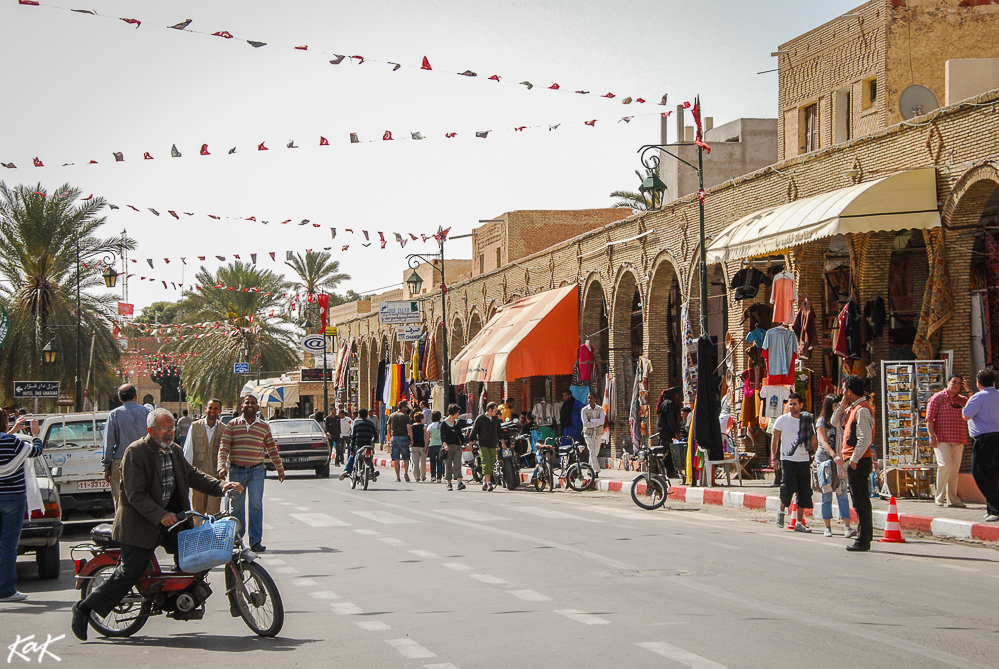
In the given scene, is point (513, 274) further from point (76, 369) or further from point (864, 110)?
point (76, 369)

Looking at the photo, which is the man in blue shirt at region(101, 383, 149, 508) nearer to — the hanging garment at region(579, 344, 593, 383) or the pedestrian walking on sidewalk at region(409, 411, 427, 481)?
the pedestrian walking on sidewalk at region(409, 411, 427, 481)

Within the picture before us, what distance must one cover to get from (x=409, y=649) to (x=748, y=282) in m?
16.2

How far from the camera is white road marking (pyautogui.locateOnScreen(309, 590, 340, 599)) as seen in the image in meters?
9.55

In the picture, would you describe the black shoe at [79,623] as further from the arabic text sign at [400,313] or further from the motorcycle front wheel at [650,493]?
the arabic text sign at [400,313]

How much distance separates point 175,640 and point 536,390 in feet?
97.2

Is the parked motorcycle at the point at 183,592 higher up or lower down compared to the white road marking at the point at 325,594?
higher up

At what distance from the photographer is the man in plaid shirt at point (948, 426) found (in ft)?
50.5

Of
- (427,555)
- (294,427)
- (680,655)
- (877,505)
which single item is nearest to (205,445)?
(427,555)

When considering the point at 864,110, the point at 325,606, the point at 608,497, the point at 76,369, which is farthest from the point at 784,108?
the point at 76,369

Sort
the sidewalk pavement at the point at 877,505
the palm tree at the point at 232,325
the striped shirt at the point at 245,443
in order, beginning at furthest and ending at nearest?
the palm tree at the point at 232,325, the sidewalk pavement at the point at 877,505, the striped shirt at the point at 245,443

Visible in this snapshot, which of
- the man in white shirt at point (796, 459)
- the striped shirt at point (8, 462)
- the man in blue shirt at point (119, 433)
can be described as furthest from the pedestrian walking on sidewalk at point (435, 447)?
the striped shirt at point (8, 462)

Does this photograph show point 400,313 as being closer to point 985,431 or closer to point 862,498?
point 985,431

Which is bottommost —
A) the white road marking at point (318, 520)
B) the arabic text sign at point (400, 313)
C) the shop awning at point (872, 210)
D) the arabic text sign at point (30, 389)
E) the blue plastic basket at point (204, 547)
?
the white road marking at point (318, 520)

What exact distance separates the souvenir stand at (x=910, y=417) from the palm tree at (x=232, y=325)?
42.9 metres
